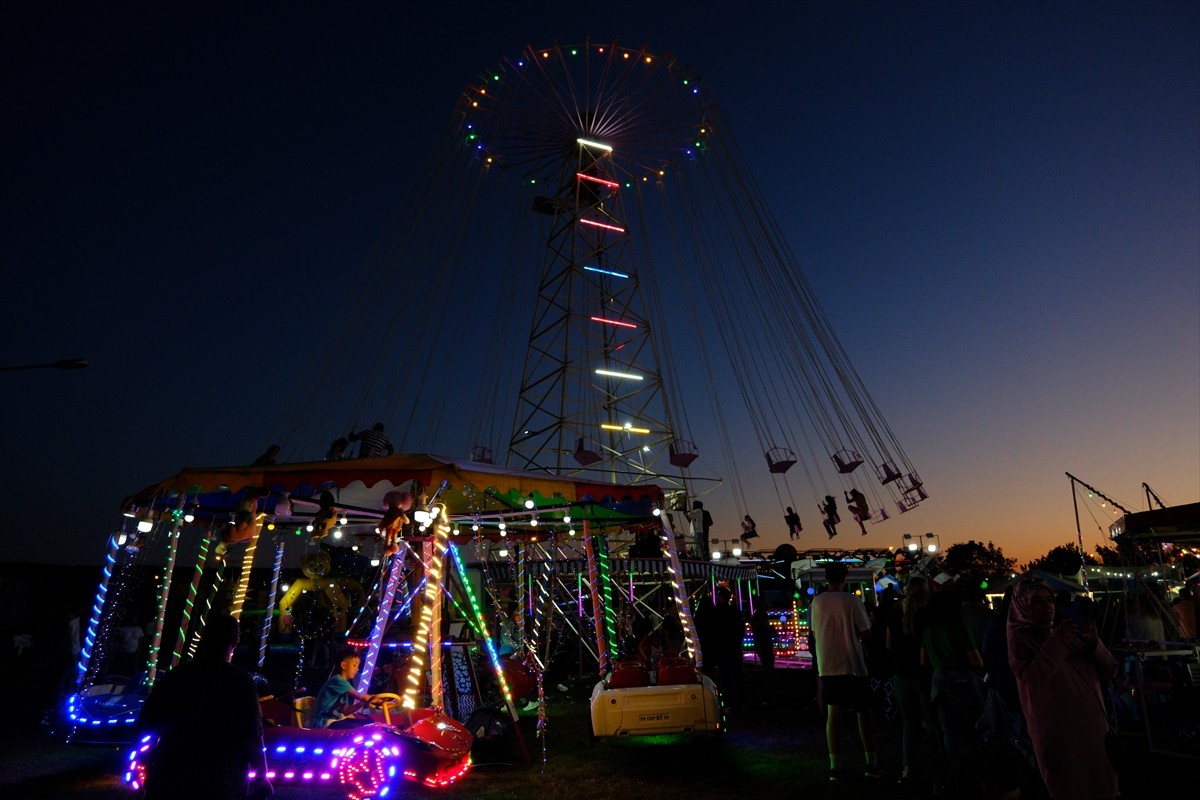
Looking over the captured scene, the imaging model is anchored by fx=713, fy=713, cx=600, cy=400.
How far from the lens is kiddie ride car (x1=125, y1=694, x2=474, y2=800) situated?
21.6 feet

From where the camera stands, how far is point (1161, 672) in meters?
8.88

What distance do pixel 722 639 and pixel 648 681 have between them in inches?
123

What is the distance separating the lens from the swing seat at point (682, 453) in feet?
80.1

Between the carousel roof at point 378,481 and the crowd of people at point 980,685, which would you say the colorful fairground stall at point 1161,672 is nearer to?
the crowd of people at point 980,685

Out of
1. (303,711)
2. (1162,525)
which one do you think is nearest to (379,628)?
(303,711)

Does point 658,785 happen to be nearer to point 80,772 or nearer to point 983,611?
point 983,611

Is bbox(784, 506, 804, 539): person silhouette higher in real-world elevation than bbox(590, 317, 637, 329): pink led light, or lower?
lower

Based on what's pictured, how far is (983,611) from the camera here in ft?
21.2

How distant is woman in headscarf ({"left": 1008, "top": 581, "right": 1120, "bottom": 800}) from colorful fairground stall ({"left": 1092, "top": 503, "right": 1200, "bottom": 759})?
4.87 meters

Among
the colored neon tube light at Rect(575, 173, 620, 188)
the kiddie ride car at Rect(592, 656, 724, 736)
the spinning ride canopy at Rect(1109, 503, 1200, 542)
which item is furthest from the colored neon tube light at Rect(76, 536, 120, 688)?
the colored neon tube light at Rect(575, 173, 620, 188)

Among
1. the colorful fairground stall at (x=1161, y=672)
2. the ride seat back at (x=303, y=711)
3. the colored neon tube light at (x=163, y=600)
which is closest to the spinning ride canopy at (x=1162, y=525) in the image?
the colorful fairground stall at (x=1161, y=672)

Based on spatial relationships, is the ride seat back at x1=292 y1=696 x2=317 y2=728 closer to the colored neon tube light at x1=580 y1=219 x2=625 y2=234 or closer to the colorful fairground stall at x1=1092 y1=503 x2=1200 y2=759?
the colorful fairground stall at x1=1092 y1=503 x2=1200 y2=759

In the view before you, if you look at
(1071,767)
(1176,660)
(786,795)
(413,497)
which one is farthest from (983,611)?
(413,497)

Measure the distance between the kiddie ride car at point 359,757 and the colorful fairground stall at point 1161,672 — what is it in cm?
722
